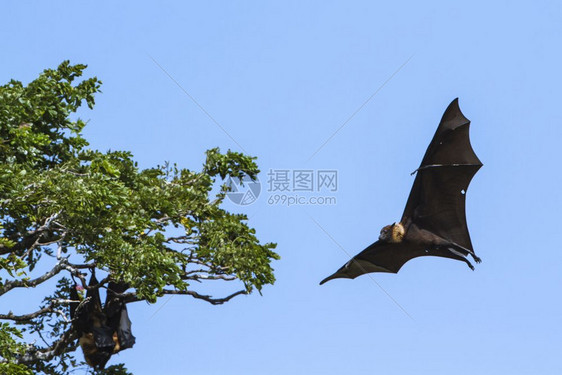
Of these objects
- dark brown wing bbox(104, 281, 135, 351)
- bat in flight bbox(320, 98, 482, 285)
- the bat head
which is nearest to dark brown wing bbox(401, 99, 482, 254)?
bat in flight bbox(320, 98, 482, 285)

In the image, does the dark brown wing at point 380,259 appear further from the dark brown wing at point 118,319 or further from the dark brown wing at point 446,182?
the dark brown wing at point 118,319

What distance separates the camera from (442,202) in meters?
18.1

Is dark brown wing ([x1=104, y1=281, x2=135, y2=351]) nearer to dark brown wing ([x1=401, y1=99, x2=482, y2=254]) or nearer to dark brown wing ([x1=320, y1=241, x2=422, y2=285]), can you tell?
dark brown wing ([x1=320, y1=241, x2=422, y2=285])

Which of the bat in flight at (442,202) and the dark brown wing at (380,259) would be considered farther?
the dark brown wing at (380,259)

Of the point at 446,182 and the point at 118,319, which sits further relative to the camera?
the point at 118,319

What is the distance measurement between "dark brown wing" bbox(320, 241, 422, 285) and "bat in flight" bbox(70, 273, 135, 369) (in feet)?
14.9

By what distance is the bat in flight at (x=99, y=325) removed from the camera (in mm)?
18594

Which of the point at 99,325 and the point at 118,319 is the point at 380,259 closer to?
the point at 118,319

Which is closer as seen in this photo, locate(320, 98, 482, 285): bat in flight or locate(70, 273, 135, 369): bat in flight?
locate(320, 98, 482, 285): bat in flight

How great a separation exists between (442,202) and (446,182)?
Answer: 17.4 inches

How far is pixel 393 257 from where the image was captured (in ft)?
62.0

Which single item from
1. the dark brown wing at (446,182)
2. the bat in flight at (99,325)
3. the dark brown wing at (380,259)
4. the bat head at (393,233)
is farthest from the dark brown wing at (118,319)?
the dark brown wing at (446,182)

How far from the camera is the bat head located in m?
17.8

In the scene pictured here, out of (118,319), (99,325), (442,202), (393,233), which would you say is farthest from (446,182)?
(99,325)
